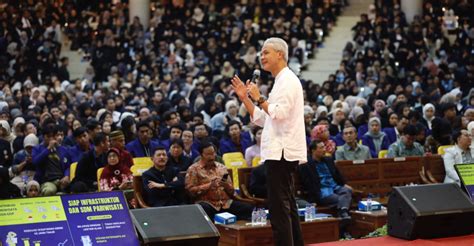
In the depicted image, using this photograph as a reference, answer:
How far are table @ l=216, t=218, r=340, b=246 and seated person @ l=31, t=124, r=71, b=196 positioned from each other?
2.80 meters

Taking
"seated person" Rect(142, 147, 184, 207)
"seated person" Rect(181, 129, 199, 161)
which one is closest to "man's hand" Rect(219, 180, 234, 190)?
"seated person" Rect(142, 147, 184, 207)

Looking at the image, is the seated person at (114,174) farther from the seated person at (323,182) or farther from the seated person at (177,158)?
the seated person at (323,182)

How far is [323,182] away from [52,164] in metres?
3.41

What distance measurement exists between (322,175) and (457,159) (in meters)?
1.86

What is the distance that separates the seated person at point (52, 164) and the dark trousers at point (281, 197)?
4496 millimetres

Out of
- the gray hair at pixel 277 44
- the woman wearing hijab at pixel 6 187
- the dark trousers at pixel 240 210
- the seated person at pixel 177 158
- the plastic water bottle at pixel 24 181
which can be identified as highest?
the gray hair at pixel 277 44

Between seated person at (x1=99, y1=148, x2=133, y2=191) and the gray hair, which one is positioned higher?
the gray hair

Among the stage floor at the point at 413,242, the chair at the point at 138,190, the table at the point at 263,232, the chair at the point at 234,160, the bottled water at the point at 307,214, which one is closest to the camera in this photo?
the stage floor at the point at 413,242

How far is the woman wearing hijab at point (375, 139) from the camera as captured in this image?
43.5 ft

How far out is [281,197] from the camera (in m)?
6.76

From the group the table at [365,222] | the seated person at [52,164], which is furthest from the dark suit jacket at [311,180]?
the seated person at [52,164]

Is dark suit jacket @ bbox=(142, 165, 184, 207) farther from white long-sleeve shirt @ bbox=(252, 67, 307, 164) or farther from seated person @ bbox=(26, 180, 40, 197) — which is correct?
white long-sleeve shirt @ bbox=(252, 67, 307, 164)

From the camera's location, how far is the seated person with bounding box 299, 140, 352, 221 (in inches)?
407

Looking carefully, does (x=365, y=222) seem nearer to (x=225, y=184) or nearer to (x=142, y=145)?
(x=225, y=184)
